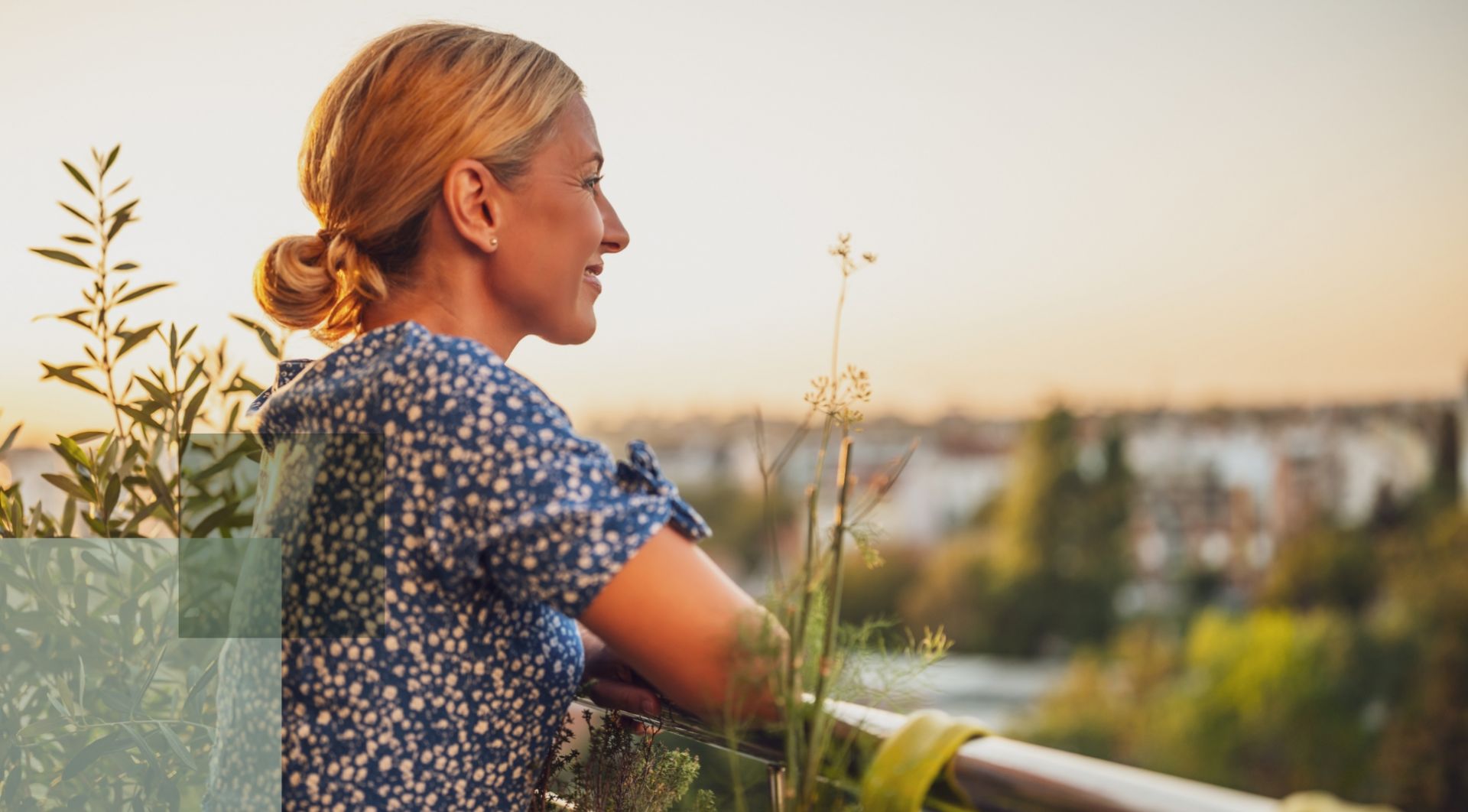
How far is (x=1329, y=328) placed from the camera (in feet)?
167

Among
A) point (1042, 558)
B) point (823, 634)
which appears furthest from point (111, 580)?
point (1042, 558)

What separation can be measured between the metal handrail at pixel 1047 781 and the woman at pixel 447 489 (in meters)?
0.07

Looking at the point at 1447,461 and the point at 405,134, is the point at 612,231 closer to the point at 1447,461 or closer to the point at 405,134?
the point at 405,134

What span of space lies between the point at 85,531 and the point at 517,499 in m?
1.06

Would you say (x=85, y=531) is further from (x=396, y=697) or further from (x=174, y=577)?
(x=396, y=697)

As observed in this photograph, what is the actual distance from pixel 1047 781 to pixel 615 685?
0.33 metres

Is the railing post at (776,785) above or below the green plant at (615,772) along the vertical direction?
above

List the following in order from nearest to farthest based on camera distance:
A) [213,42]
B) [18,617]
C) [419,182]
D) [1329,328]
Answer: [419,182]
[18,617]
[213,42]
[1329,328]

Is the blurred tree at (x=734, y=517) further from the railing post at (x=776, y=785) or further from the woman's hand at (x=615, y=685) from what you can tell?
the railing post at (x=776, y=785)

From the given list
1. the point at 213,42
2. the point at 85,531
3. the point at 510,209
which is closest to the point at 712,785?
the point at 510,209

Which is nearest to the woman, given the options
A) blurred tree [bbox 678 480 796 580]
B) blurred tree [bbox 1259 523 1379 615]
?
blurred tree [bbox 678 480 796 580]

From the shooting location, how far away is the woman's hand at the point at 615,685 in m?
0.75

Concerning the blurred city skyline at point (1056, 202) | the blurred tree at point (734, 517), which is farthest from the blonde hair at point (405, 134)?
the blurred tree at point (734, 517)

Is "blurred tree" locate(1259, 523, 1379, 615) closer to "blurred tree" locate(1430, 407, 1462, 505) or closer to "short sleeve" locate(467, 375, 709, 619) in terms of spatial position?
"blurred tree" locate(1430, 407, 1462, 505)
